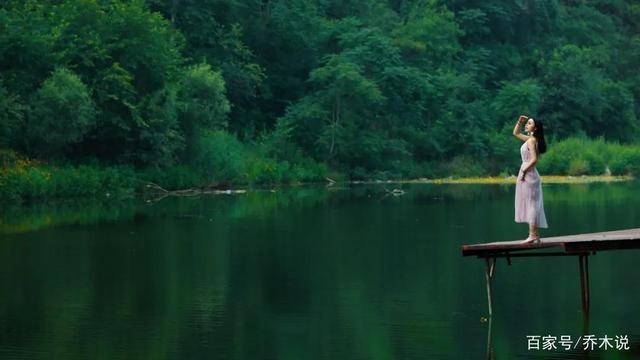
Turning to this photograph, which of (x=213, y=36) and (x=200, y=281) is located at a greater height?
(x=213, y=36)

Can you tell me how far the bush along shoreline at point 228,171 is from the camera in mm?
52344

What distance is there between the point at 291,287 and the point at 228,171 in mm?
37610

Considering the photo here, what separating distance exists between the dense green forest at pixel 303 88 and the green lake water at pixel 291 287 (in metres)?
11.6

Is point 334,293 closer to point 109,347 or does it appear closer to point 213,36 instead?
point 109,347

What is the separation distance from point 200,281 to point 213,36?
165ft

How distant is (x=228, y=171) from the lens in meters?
63.4

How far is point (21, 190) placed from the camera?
50938mm

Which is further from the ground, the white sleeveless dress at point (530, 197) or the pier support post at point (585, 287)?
the white sleeveless dress at point (530, 197)

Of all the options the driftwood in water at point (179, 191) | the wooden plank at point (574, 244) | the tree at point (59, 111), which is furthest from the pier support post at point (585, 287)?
the driftwood in water at point (179, 191)

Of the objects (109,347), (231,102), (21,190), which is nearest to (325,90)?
(231,102)

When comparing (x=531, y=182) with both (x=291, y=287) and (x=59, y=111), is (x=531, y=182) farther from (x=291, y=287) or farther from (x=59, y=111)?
(x=59, y=111)

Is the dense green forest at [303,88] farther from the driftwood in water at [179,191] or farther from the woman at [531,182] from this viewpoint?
the woman at [531,182]

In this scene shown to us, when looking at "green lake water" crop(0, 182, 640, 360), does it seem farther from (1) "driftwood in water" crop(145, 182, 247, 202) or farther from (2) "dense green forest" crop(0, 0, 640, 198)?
(1) "driftwood in water" crop(145, 182, 247, 202)

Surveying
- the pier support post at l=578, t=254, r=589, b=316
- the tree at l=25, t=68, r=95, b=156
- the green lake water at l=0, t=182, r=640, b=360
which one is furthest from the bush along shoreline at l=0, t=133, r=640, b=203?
the pier support post at l=578, t=254, r=589, b=316
